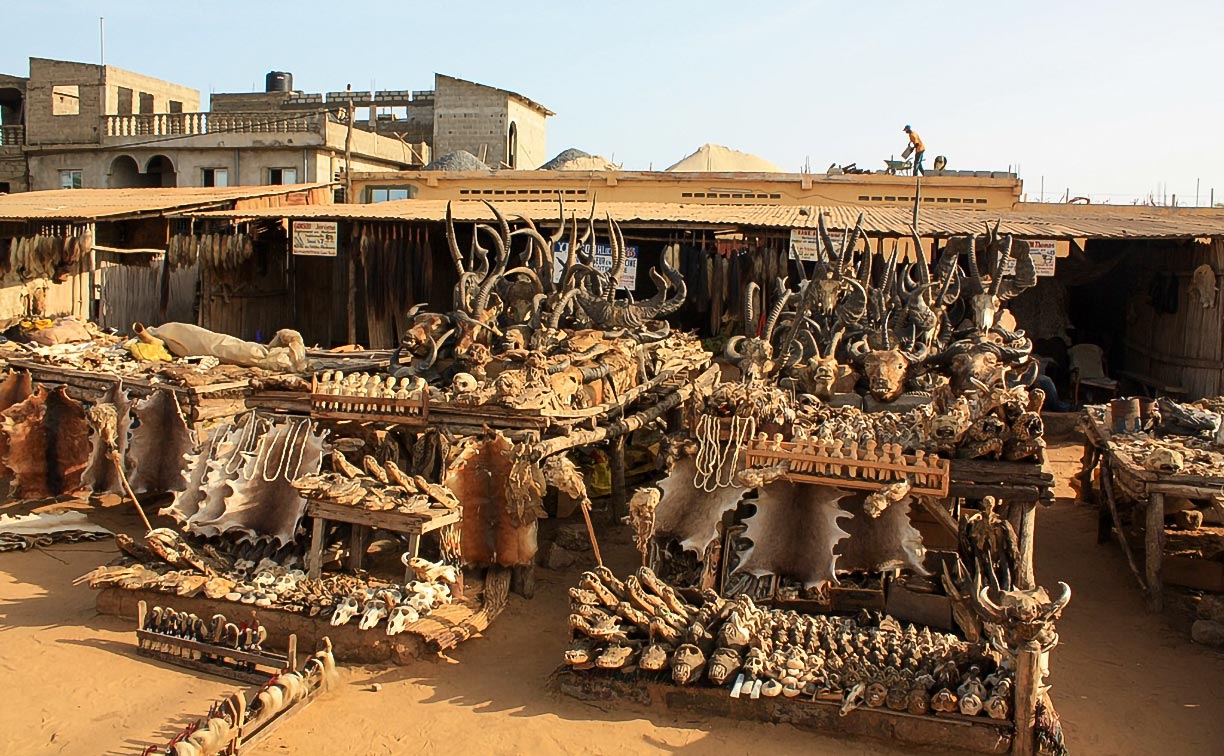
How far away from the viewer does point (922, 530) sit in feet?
22.5

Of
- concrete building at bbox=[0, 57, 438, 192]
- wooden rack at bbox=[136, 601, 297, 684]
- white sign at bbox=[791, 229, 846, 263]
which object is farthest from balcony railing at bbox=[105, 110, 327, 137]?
wooden rack at bbox=[136, 601, 297, 684]

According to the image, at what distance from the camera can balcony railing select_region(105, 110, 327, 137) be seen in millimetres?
22875

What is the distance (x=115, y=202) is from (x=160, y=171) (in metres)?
9.22

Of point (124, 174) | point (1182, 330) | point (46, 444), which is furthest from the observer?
point (124, 174)

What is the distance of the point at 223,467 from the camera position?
24.2 feet

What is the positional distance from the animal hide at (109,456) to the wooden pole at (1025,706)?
7.35m

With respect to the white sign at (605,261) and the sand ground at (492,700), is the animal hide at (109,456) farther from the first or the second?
the white sign at (605,261)

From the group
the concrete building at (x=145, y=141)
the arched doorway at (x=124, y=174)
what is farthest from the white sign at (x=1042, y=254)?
the arched doorway at (x=124, y=174)

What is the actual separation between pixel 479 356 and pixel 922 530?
3.57m

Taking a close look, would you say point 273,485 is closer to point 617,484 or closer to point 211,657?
point 211,657

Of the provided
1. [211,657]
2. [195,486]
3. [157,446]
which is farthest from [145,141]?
[211,657]

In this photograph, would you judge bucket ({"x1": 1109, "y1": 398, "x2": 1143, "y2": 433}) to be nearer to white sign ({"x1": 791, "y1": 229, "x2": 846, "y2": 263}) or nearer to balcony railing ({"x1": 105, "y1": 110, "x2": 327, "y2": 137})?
white sign ({"x1": 791, "y1": 229, "x2": 846, "y2": 263})

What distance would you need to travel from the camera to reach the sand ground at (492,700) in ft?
16.8

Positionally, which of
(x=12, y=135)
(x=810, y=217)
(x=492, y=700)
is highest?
(x=12, y=135)
